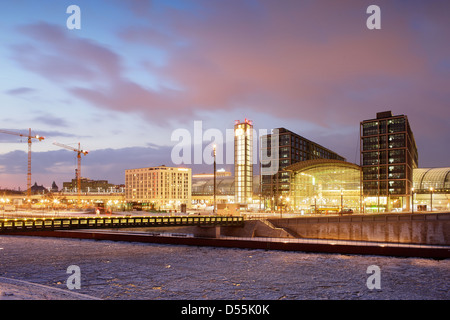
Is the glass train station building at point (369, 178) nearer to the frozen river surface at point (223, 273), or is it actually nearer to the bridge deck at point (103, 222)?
the bridge deck at point (103, 222)

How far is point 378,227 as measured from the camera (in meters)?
73.5

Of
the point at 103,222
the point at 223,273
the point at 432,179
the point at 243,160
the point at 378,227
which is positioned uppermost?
the point at 243,160

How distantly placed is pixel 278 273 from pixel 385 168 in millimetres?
103346

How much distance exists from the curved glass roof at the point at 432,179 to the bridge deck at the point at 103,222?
10468 centimetres

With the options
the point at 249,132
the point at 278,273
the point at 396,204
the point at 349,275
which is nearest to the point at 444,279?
the point at 349,275

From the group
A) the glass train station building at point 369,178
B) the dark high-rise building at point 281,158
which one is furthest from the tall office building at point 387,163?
the dark high-rise building at point 281,158

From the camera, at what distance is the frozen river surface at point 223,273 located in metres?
36.7

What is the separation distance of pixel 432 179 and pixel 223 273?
5434 inches

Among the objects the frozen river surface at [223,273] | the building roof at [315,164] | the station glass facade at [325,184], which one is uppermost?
the building roof at [315,164]

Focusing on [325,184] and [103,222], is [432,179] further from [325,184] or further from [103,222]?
[103,222]

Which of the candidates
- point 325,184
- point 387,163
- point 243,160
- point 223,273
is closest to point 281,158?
point 243,160

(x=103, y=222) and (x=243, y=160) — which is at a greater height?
(x=243, y=160)

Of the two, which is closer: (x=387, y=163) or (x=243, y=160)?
(x=387, y=163)

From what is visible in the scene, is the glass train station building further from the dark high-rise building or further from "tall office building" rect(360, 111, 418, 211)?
the dark high-rise building
